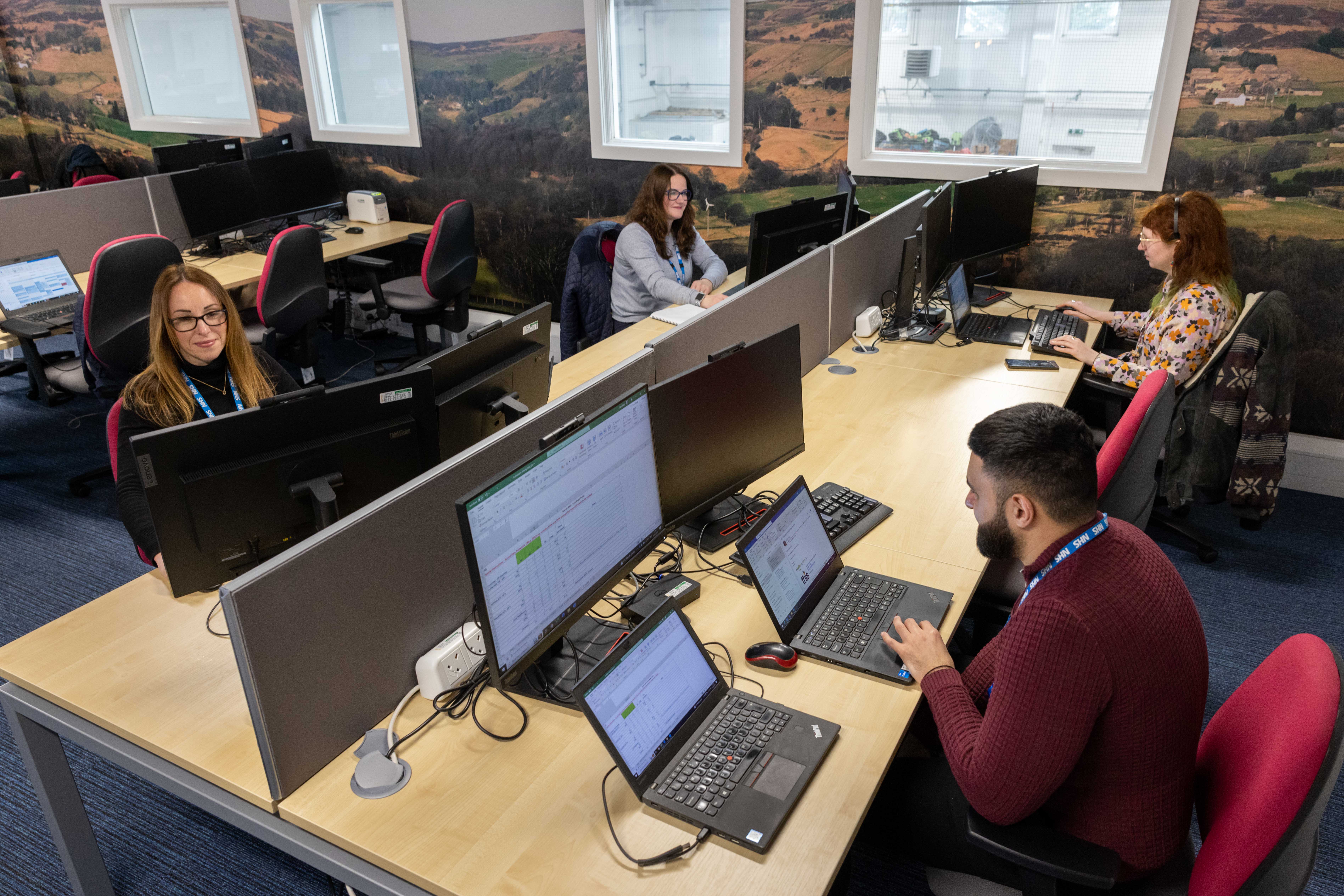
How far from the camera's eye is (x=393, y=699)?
1544 millimetres

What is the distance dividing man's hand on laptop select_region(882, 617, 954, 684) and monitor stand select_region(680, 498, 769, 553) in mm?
468

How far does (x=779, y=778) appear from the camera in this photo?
1.39 metres

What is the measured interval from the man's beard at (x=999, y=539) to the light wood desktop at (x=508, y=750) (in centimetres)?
31

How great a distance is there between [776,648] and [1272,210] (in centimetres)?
323

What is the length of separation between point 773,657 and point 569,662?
0.38m

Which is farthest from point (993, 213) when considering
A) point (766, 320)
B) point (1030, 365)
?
point (766, 320)

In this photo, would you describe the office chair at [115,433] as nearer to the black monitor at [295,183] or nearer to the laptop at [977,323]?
the laptop at [977,323]

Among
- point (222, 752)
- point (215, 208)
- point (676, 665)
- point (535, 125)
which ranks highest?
point (535, 125)

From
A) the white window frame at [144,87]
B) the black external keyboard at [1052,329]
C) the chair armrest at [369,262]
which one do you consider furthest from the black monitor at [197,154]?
the black external keyboard at [1052,329]

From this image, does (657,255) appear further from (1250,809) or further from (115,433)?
(1250,809)

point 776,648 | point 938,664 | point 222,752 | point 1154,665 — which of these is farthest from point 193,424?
point 1154,665

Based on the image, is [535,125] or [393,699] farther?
[535,125]

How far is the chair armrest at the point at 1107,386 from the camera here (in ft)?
10.2

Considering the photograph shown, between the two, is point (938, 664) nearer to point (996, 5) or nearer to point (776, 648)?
point (776, 648)
